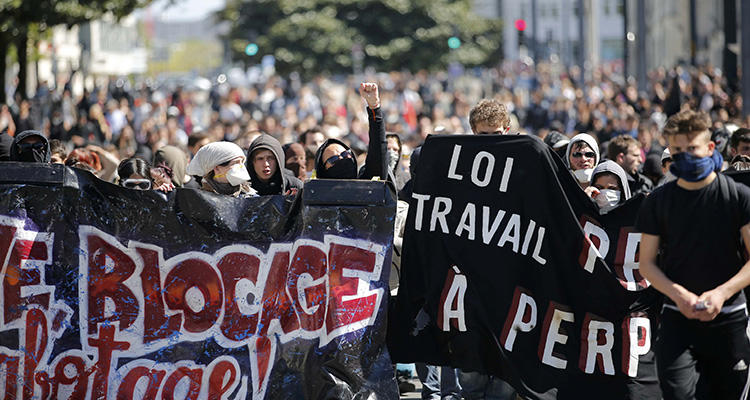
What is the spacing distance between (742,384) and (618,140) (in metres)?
4.40

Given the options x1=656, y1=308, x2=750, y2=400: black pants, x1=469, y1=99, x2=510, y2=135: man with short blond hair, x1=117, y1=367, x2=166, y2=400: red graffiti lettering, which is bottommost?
x1=117, y1=367, x2=166, y2=400: red graffiti lettering

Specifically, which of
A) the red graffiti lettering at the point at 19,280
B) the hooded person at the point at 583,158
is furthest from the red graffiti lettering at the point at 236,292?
the hooded person at the point at 583,158

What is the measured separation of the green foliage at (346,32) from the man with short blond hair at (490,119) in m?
66.1

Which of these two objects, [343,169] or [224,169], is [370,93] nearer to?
[343,169]

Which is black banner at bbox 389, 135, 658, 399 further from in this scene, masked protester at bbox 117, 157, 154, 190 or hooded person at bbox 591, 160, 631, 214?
masked protester at bbox 117, 157, 154, 190

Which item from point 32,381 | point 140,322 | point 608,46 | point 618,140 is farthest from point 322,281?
point 608,46

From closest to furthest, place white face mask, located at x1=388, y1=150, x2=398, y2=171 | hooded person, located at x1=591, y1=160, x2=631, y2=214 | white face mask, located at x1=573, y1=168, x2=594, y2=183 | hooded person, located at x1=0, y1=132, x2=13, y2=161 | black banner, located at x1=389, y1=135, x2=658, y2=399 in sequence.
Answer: black banner, located at x1=389, y1=135, x2=658, y2=399, hooded person, located at x1=591, y1=160, x2=631, y2=214, white face mask, located at x1=573, y1=168, x2=594, y2=183, hooded person, located at x1=0, y1=132, x2=13, y2=161, white face mask, located at x1=388, y1=150, x2=398, y2=171

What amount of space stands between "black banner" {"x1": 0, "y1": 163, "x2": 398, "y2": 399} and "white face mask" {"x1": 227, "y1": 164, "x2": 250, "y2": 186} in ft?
1.94

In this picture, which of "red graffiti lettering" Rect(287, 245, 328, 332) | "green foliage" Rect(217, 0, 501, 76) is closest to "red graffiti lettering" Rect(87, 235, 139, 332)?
"red graffiti lettering" Rect(287, 245, 328, 332)

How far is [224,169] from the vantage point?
746 cm

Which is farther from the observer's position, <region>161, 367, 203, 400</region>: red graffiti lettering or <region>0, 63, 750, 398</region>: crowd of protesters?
<region>0, 63, 750, 398</region>: crowd of protesters

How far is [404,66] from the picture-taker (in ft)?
253

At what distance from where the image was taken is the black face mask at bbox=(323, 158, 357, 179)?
23.7 feet

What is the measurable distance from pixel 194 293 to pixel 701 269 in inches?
103
